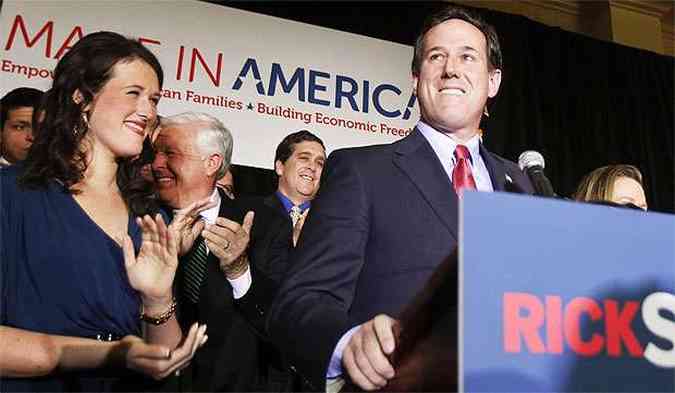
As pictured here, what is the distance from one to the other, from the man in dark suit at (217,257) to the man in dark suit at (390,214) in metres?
1.26

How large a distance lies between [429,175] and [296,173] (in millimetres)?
1897

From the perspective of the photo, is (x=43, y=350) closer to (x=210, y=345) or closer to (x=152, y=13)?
(x=210, y=345)

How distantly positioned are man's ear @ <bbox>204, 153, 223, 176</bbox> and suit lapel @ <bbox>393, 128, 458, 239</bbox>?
1691 mm

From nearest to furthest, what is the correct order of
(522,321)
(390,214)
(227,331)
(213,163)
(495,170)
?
1. (522,321)
2. (390,214)
3. (495,170)
4. (227,331)
5. (213,163)

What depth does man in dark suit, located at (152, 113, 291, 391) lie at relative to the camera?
265 centimetres

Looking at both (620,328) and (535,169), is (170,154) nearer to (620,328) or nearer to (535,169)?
(535,169)

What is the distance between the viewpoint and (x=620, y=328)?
30.9 inches

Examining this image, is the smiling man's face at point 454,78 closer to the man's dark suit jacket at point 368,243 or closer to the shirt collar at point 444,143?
the shirt collar at point 444,143

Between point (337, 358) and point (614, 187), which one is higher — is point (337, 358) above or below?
below

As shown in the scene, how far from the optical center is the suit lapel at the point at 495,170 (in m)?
1.48

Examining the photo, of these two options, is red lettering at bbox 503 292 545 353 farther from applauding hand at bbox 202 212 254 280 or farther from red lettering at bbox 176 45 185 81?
red lettering at bbox 176 45 185 81

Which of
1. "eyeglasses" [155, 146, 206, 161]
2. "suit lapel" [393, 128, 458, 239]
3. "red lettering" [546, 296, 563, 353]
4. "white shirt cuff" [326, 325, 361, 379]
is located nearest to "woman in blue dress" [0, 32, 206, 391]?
"eyeglasses" [155, 146, 206, 161]

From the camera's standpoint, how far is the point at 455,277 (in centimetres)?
72

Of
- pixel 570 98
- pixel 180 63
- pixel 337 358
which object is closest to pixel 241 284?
pixel 180 63
